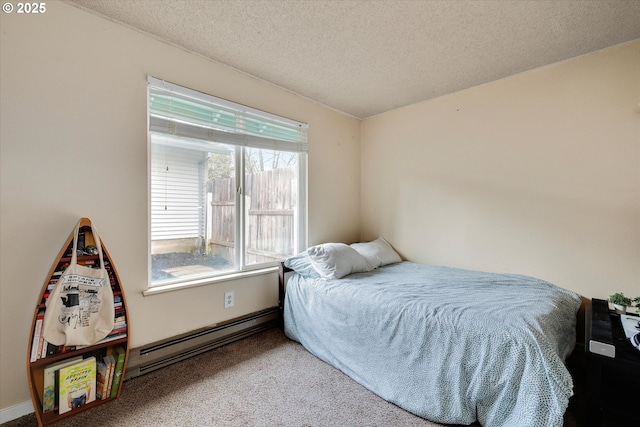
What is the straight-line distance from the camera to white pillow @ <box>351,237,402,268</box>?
104 inches

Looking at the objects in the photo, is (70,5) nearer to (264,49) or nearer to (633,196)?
(264,49)

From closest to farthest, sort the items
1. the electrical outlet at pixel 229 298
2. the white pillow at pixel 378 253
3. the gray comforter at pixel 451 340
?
1. the gray comforter at pixel 451 340
2. the electrical outlet at pixel 229 298
3. the white pillow at pixel 378 253

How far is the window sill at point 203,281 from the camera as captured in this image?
6.15 ft

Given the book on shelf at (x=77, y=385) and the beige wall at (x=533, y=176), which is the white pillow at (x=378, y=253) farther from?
the book on shelf at (x=77, y=385)

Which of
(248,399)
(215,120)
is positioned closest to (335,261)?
(248,399)

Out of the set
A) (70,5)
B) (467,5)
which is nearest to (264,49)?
(70,5)

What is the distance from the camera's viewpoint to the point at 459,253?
261 cm

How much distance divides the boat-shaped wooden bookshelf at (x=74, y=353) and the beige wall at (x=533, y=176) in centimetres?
260

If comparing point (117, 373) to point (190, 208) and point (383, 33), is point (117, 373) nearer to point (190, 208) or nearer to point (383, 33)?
point (190, 208)

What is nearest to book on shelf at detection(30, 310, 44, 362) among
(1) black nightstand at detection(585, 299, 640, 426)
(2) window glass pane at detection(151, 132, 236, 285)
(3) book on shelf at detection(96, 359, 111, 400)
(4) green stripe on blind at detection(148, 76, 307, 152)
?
(3) book on shelf at detection(96, 359, 111, 400)

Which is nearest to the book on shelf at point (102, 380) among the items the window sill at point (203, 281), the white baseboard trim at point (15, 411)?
the white baseboard trim at point (15, 411)

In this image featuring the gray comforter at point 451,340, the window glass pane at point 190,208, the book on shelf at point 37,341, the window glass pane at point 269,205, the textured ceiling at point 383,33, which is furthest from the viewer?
the window glass pane at point 269,205

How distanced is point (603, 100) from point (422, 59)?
1.31 m

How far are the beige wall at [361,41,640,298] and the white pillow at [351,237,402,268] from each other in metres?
0.20
